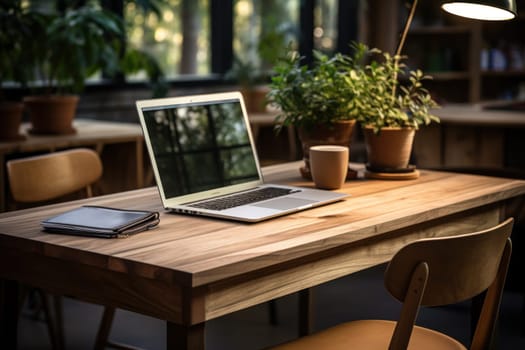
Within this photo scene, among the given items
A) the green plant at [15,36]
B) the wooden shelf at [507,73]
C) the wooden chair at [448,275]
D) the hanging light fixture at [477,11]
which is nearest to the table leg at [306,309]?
the wooden chair at [448,275]

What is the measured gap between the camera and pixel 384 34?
7.18 metres

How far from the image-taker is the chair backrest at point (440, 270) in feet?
5.76

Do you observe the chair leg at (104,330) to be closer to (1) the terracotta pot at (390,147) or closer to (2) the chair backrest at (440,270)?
(1) the terracotta pot at (390,147)

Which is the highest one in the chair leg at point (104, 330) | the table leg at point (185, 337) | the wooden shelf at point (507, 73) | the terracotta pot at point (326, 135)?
the wooden shelf at point (507, 73)

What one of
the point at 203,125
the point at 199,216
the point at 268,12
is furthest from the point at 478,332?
the point at 268,12

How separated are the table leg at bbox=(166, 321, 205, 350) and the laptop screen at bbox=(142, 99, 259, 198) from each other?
57 cm

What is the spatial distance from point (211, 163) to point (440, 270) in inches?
32.0

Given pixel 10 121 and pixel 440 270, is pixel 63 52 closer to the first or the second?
pixel 10 121

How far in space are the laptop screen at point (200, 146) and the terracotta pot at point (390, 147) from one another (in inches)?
16.7

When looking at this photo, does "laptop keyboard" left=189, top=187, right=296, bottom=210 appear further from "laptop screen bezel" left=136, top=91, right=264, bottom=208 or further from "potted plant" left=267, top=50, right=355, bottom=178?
"potted plant" left=267, top=50, right=355, bottom=178

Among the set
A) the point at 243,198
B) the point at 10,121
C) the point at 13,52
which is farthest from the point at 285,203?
the point at 13,52

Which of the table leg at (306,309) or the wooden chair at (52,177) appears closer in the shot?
the wooden chair at (52,177)

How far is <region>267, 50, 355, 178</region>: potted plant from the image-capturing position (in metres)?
2.68

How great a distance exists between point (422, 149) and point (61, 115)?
2.11 m
